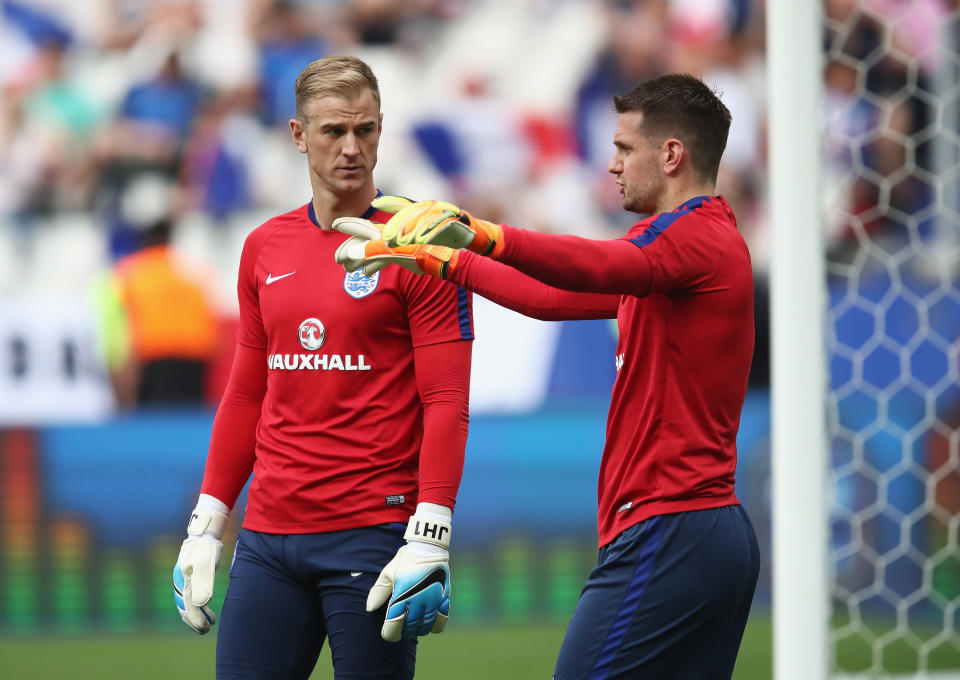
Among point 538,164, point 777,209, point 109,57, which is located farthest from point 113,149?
point 777,209

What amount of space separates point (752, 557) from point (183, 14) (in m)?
6.79

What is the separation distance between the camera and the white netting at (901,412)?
233 inches

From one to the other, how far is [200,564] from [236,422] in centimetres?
34

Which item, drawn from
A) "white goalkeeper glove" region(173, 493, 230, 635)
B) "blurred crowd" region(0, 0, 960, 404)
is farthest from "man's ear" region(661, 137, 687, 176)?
"blurred crowd" region(0, 0, 960, 404)

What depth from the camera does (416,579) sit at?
9.00 ft

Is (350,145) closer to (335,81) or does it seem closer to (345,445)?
(335,81)

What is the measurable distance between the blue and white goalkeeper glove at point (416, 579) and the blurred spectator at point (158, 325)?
15.0ft

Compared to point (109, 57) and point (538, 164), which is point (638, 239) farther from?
point (109, 57)

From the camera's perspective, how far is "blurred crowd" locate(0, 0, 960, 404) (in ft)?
26.5

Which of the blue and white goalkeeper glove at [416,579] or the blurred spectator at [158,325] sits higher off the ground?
the blurred spectator at [158,325]

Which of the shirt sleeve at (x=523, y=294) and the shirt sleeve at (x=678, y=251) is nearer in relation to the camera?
the shirt sleeve at (x=678, y=251)

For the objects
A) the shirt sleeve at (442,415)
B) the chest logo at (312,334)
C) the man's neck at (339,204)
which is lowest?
the shirt sleeve at (442,415)

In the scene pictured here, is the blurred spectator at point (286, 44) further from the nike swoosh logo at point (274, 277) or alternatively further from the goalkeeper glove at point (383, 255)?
the goalkeeper glove at point (383, 255)

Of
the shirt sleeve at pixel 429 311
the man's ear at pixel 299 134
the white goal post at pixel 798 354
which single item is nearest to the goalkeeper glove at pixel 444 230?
the shirt sleeve at pixel 429 311
